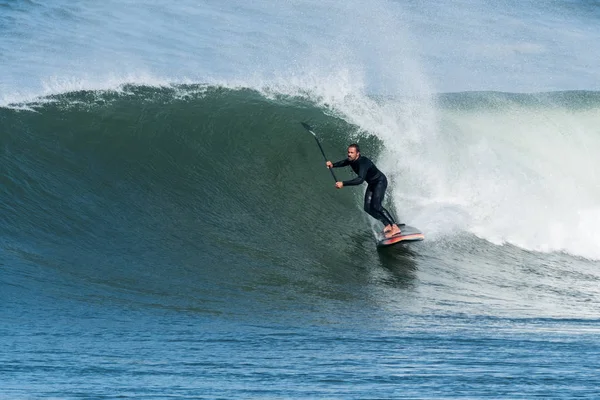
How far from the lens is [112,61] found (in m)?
22.5

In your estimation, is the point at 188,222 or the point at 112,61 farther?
the point at 112,61

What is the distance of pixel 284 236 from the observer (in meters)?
11.9

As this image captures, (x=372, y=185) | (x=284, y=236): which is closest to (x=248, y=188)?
(x=284, y=236)

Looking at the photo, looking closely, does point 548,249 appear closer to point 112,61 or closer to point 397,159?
point 397,159

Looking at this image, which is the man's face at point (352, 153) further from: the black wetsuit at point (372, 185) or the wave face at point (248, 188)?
the wave face at point (248, 188)

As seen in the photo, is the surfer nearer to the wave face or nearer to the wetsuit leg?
the wetsuit leg

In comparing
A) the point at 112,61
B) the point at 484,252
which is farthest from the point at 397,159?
the point at 112,61

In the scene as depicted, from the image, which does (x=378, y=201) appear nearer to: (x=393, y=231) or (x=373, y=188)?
(x=373, y=188)

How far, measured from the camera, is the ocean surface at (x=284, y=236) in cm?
711

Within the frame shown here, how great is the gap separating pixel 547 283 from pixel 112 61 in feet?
48.7

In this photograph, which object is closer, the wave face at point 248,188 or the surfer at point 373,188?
the wave face at point 248,188

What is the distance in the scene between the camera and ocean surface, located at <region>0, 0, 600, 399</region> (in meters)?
7.11

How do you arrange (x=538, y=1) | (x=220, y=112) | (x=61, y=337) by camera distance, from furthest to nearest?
(x=538, y=1) < (x=220, y=112) < (x=61, y=337)

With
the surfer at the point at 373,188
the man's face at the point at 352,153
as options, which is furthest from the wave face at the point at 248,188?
the man's face at the point at 352,153
